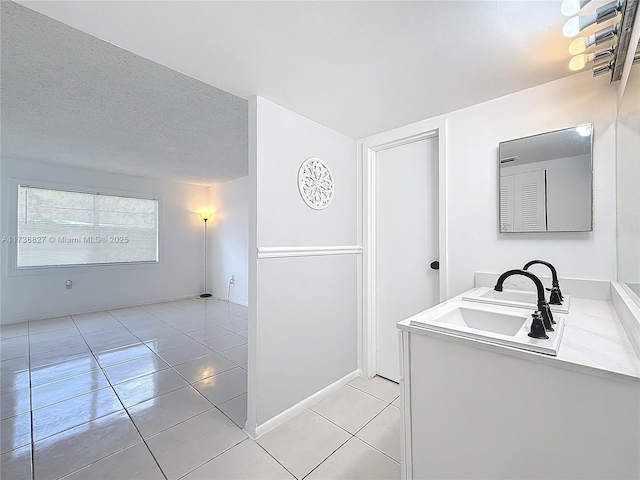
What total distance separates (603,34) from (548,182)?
71cm

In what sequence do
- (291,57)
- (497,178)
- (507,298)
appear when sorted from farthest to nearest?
1. (497,178)
2. (507,298)
3. (291,57)

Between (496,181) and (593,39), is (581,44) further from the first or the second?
(496,181)

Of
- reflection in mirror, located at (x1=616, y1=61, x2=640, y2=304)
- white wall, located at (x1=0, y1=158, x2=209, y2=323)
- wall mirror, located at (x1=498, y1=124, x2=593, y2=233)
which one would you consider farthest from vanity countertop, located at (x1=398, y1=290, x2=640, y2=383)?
white wall, located at (x1=0, y1=158, x2=209, y2=323)

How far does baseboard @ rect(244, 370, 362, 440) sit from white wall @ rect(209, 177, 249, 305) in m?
3.22

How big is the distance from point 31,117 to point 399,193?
353cm

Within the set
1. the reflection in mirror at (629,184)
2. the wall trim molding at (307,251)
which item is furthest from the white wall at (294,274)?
the reflection in mirror at (629,184)

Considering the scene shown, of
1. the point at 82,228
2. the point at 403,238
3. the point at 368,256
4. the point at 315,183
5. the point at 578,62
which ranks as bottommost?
the point at 368,256

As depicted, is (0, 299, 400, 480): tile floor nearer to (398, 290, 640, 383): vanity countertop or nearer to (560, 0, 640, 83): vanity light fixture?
(398, 290, 640, 383): vanity countertop

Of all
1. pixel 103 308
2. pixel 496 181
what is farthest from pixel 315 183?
pixel 103 308

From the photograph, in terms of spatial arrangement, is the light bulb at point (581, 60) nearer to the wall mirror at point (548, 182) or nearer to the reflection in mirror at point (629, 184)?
Answer: the reflection in mirror at point (629, 184)

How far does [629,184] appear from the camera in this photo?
44.9 inches

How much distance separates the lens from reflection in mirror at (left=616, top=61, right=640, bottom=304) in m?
1.00

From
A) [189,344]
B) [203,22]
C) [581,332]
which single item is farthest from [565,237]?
[189,344]

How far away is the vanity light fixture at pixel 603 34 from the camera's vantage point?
1.01 metres
